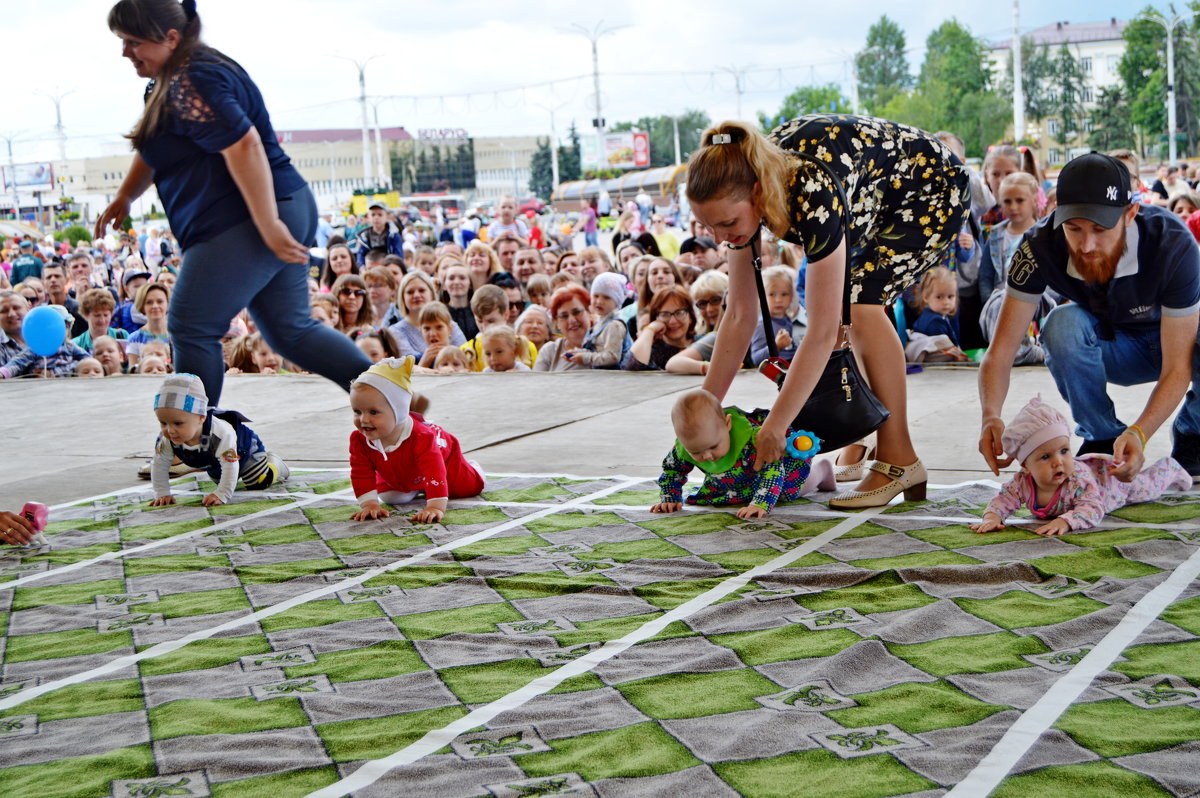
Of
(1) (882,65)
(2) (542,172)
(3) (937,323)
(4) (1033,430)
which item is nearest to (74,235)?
(3) (937,323)

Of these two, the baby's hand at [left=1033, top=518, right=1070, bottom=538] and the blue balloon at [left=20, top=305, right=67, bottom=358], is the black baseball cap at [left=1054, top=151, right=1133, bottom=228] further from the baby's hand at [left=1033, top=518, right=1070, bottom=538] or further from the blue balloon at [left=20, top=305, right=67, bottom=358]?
the blue balloon at [left=20, top=305, right=67, bottom=358]

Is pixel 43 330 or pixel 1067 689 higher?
pixel 43 330

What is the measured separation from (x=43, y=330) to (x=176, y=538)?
18.1 ft

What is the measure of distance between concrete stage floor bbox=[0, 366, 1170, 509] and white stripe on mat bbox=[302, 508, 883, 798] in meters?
1.28

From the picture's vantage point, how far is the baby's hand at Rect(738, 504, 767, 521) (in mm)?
3795

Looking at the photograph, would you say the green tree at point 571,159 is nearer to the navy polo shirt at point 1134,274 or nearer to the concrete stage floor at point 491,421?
the concrete stage floor at point 491,421

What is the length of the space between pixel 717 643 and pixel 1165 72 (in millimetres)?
62859

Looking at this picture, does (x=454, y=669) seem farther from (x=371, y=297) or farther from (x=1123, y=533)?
(x=371, y=297)

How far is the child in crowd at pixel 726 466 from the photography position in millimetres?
3715

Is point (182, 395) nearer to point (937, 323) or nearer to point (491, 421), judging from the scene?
point (491, 421)

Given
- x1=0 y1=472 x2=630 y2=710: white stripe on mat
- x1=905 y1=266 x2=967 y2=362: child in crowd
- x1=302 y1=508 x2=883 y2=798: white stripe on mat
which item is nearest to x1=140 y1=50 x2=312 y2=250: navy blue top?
x1=0 y1=472 x2=630 y2=710: white stripe on mat

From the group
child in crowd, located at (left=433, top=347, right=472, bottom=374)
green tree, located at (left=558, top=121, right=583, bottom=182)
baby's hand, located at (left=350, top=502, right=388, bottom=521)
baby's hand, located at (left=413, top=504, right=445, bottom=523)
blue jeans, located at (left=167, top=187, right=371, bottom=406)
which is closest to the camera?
baby's hand, located at (left=413, top=504, right=445, bottom=523)

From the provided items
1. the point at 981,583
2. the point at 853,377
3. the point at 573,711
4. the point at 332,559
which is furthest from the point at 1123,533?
the point at 332,559

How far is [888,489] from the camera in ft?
12.6
